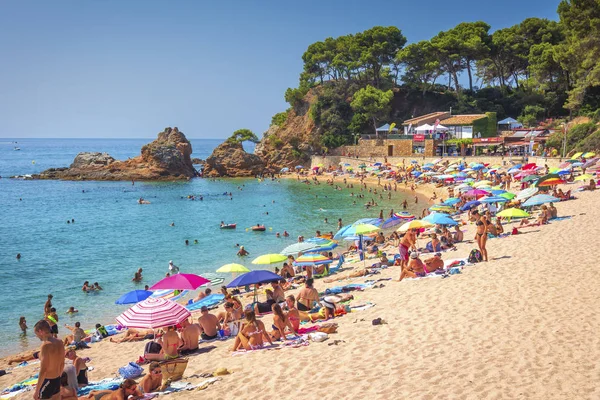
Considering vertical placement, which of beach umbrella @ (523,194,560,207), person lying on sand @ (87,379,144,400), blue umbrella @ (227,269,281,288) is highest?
beach umbrella @ (523,194,560,207)

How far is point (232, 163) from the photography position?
6825 centimetres

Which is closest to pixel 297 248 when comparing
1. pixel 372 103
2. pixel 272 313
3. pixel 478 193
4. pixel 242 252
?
pixel 272 313

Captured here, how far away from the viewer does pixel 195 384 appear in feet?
26.0

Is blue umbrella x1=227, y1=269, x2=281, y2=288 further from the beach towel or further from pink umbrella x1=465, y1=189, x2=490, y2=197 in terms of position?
pink umbrella x1=465, y1=189, x2=490, y2=197

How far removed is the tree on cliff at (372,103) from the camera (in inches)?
2410

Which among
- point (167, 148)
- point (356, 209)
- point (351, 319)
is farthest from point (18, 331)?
point (167, 148)

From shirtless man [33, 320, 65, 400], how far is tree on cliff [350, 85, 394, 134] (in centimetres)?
5758

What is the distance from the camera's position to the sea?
18.2 metres

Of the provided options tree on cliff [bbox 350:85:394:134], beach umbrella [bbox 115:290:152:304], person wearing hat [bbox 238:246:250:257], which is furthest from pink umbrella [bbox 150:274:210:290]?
tree on cliff [bbox 350:85:394:134]

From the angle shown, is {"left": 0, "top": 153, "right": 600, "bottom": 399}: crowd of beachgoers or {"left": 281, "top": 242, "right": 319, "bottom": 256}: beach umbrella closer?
{"left": 0, "top": 153, "right": 600, "bottom": 399}: crowd of beachgoers

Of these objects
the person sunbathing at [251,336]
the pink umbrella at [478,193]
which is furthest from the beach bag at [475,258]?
the pink umbrella at [478,193]

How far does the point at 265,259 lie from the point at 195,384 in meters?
7.10

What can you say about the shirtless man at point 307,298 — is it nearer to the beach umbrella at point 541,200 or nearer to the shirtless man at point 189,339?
the shirtless man at point 189,339

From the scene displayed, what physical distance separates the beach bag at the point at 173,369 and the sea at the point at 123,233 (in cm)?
755
